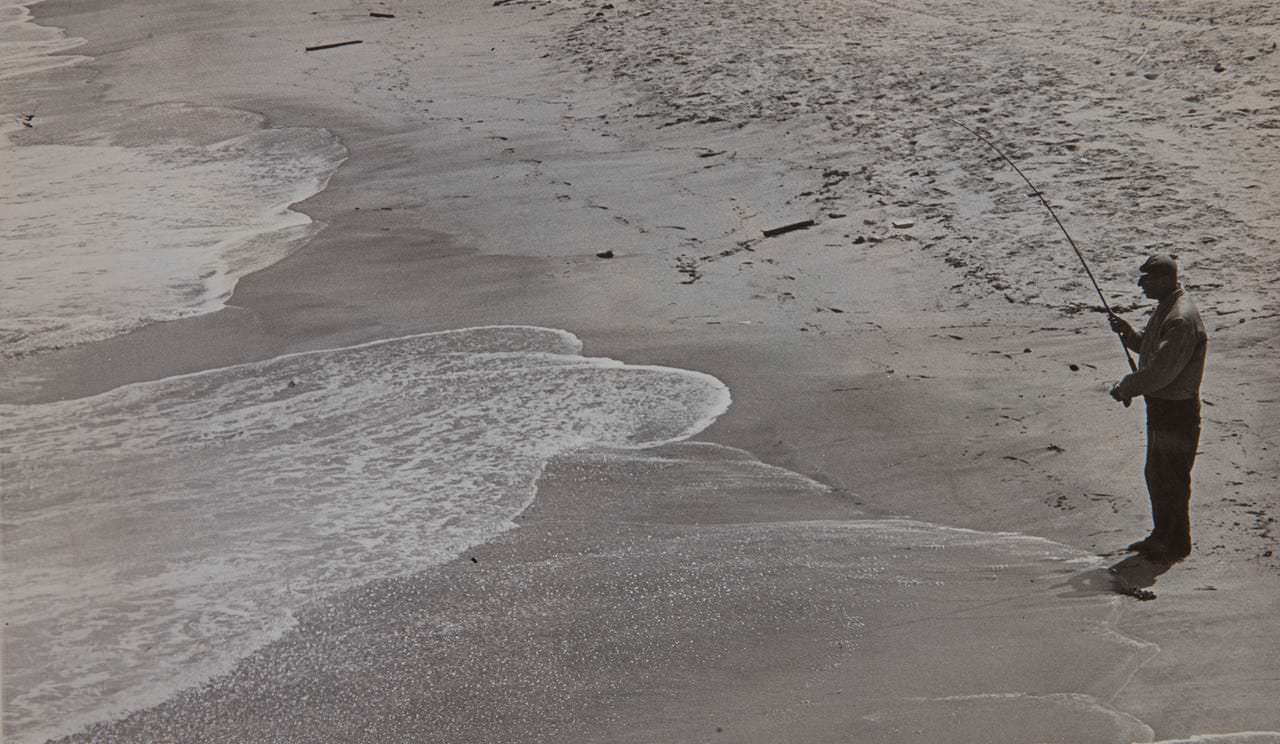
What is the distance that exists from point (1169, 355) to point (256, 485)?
469 centimetres

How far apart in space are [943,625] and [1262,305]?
4.16 m

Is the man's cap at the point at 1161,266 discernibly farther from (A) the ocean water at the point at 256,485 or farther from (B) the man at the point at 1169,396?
(A) the ocean water at the point at 256,485

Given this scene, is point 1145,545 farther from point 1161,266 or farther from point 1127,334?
point 1161,266

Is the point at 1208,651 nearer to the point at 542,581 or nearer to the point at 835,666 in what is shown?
the point at 835,666

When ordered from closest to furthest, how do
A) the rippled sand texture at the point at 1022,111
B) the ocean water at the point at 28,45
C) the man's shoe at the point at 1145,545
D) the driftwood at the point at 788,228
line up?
the man's shoe at the point at 1145,545 < the rippled sand texture at the point at 1022,111 < the driftwood at the point at 788,228 < the ocean water at the point at 28,45

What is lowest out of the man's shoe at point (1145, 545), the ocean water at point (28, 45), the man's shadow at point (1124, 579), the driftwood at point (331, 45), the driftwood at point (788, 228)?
the man's shadow at point (1124, 579)

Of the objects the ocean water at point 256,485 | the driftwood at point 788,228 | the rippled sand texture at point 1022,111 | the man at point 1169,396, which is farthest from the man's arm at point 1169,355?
the driftwood at point 788,228

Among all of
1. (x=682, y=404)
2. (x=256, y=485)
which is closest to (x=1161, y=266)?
(x=682, y=404)

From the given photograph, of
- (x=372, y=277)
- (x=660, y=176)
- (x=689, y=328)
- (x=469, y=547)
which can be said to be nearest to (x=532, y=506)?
(x=469, y=547)

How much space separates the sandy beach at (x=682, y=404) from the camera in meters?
5.97

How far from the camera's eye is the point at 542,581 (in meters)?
6.77

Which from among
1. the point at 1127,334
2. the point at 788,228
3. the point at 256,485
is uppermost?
the point at 1127,334

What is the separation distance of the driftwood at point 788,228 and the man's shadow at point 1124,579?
529cm

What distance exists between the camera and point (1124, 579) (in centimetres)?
646
